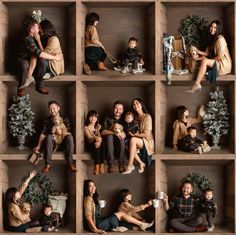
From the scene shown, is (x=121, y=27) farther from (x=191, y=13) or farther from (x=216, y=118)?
(x=216, y=118)

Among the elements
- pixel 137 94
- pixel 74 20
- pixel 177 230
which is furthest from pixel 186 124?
pixel 74 20

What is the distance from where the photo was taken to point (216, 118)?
5.29 metres

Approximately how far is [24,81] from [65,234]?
3.76 feet

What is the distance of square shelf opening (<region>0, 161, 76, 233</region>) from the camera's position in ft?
17.3

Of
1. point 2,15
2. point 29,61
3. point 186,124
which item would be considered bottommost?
point 186,124

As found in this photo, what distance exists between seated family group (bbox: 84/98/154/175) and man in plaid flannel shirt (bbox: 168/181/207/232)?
0.37 meters

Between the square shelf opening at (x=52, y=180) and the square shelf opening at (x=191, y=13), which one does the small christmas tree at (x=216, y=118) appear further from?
the square shelf opening at (x=52, y=180)

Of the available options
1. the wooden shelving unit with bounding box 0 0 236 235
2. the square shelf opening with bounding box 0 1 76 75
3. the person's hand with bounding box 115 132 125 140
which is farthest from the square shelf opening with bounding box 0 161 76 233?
the square shelf opening with bounding box 0 1 76 75

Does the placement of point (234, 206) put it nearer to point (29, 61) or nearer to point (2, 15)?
point (29, 61)

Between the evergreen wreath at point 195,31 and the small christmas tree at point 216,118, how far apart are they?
40cm

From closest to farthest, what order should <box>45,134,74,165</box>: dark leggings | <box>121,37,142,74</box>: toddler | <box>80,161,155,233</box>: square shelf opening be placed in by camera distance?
<box>45,134,74,165</box>: dark leggings → <box>121,37,142,74</box>: toddler → <box>80,161,155,233</box>: square shelf opening

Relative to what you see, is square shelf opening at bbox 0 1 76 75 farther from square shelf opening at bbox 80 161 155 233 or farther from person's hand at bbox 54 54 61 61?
square shelf opening at bbox 80 161 155 233

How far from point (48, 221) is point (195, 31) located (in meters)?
1.79

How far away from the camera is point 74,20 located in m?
5.19
